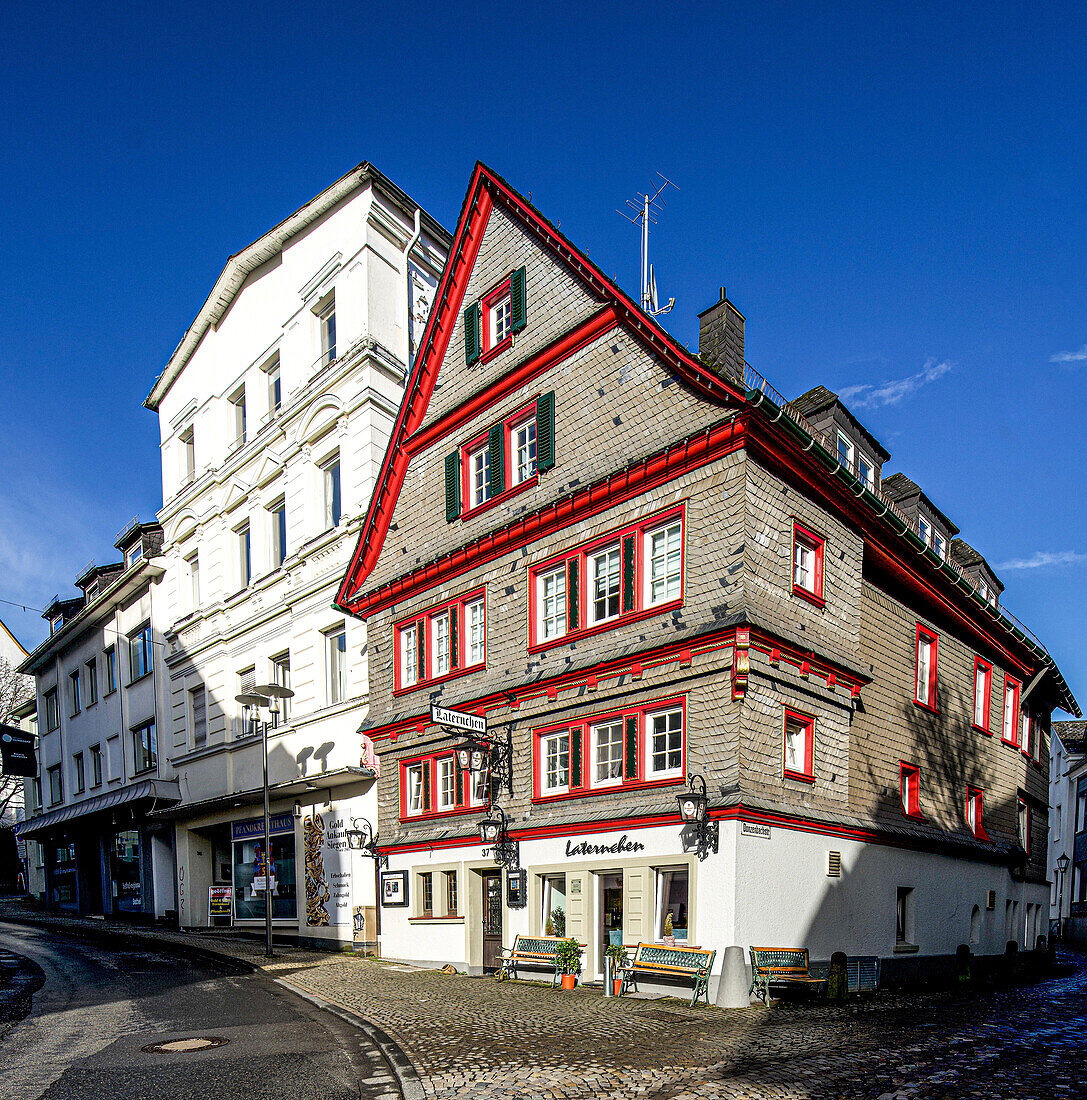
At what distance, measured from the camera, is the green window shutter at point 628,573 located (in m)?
16.8

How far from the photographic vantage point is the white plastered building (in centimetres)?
2464

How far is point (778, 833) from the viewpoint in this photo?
1505 centimetres

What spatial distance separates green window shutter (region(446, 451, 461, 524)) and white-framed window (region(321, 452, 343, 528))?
5360mm

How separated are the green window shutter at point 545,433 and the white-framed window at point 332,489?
8.55 meters

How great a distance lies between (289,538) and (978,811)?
19723 mm

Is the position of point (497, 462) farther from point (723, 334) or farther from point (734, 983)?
point (734, 983)

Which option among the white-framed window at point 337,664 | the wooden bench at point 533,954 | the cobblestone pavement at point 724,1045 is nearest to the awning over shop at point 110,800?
the white-framed window at point 337,664

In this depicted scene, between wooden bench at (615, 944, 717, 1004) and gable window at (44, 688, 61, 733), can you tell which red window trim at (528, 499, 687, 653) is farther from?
gable window at (44, 688, 61, 733)

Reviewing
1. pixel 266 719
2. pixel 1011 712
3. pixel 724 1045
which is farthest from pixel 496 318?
pixel 1011 712

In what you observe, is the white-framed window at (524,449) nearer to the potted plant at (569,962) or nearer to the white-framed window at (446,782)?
the white-framed window at (446,782)

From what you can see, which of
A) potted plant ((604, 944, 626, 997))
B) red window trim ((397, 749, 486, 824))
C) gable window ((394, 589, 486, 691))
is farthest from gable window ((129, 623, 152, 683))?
potted plant ((604, 944, 626, 997))

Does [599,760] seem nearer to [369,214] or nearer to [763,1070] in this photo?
[763,1070]

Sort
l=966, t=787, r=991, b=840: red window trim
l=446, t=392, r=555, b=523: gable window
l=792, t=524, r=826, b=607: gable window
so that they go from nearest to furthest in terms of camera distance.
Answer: l=792, t=524, r=826, b=607: gable window
l=446, t=392, r=555, b=523: gable window
l=966, t=787, r=991, b=840: red window trim

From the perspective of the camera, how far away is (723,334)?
61.5 feet
